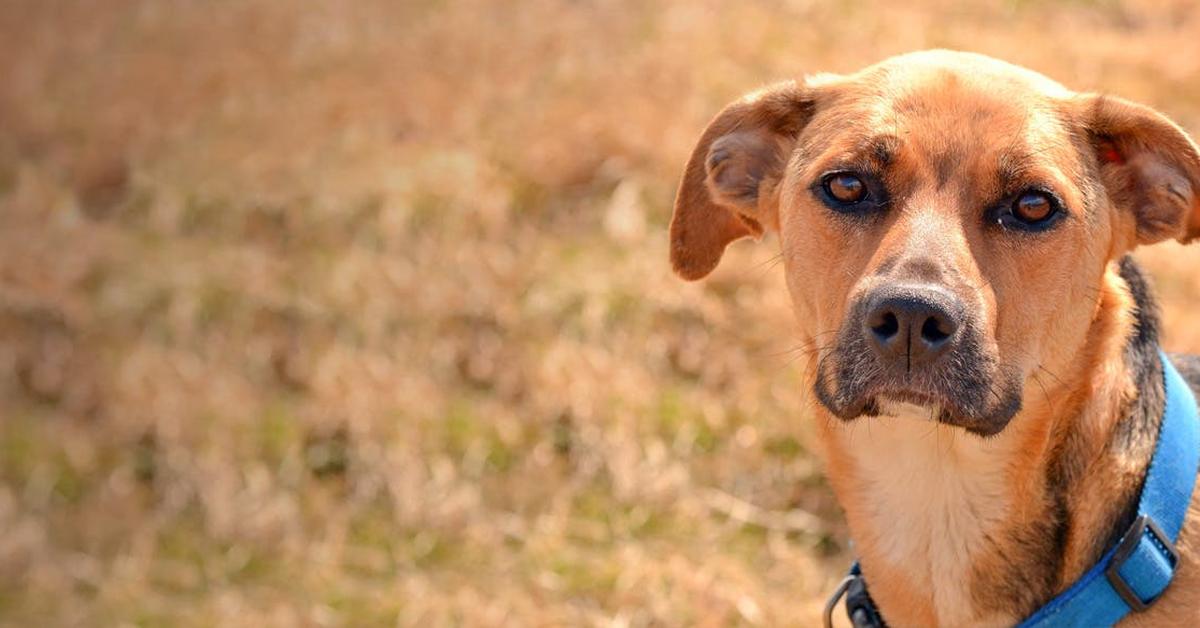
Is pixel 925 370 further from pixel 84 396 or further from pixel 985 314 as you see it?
pixel 84 396

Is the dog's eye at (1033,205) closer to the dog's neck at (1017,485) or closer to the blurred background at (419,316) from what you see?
the dog's neck at (1017,485)

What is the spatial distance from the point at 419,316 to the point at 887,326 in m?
5.33

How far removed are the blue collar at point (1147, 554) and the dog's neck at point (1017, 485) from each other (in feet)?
0.34

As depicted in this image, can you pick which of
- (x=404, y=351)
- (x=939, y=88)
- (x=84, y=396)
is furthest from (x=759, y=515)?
(x=84, y=396)

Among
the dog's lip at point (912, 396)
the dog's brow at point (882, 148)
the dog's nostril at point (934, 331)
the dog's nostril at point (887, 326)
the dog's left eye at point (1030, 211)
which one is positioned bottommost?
the dog's lip at point (912, 396)

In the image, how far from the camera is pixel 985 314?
12.7 feet

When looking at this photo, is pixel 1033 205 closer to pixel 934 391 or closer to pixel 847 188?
pixel 847 188

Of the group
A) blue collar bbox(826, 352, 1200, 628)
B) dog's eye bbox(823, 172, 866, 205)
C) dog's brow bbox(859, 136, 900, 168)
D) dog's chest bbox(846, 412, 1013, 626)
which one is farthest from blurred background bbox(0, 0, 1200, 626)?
dog's brow bbox(859, 136, 900, 168)

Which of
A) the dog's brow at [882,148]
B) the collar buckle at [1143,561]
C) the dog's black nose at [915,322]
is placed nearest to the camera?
the dog's black nose at [915,322]

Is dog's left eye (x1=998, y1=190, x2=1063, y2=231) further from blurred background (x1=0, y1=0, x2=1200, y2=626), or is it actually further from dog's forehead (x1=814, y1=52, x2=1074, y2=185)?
blurred background (x1=0, y1=0, x2=1200, y2=626)

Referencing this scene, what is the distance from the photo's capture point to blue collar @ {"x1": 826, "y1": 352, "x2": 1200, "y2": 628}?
3.88 meters

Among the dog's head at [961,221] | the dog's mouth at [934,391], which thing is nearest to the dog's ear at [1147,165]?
the dog's head at [961,221]

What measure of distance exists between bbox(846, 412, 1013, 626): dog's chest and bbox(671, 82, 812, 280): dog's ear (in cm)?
84

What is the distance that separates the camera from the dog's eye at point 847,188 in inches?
168
